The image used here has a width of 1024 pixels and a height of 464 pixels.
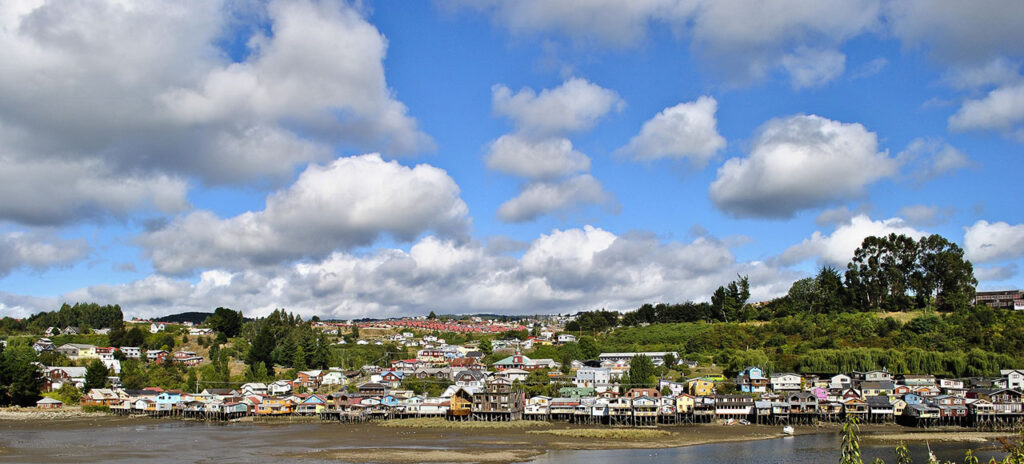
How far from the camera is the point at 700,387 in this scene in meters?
69.8

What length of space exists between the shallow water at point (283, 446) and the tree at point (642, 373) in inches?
807

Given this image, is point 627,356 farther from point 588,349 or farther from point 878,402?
point 878,402

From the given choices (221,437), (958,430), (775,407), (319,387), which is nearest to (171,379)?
(319,387)

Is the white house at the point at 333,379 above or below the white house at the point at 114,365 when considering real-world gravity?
below

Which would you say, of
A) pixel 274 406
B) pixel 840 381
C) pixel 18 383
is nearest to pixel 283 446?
pixel 274 406

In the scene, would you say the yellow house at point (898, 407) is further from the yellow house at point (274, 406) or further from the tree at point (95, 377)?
the tree at point (95, 377)

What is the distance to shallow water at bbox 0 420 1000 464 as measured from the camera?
139 feet

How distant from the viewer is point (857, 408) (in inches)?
2469

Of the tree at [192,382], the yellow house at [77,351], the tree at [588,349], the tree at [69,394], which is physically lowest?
the tree at [69,394]

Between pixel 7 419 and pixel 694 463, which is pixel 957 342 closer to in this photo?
pixel 694 463

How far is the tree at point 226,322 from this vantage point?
393ft

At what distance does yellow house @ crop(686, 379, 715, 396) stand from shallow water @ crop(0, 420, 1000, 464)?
1522cm

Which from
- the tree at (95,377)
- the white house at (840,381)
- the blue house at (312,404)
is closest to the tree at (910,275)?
the white house at (840,381)

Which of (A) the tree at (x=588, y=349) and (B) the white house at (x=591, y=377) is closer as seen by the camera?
(B) the white house at (x=591, y=377)
